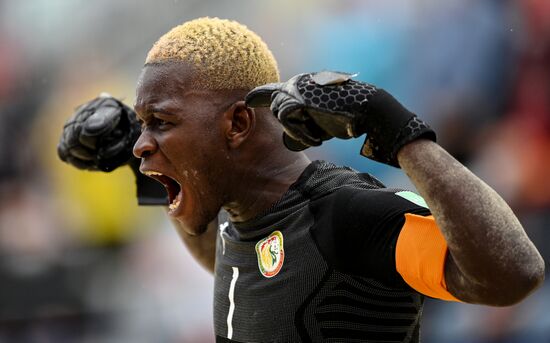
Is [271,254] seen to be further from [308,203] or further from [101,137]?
[101,137]

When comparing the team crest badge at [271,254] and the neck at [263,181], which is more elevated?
the neck at [263,181]

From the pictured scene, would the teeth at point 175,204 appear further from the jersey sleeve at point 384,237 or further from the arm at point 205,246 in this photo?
→ the arm at point 205,246

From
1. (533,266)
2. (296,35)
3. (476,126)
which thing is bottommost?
(476,126)

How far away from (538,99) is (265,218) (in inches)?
136

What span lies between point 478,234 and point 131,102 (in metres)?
4.60

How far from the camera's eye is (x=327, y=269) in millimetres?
2459

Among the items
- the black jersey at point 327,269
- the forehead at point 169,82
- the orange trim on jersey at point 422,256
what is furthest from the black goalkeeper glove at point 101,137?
the orange trim on jersey at point 422,256

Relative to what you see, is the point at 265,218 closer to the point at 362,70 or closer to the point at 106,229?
the point at 362,70

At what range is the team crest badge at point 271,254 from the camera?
102 inches

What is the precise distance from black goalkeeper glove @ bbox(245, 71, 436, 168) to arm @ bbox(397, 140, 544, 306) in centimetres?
9

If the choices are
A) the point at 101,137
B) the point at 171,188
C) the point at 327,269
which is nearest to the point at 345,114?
the point at 327,269

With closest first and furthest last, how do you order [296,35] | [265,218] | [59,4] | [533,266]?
[533,266] < [265,218] < [296,35] < [59,4]

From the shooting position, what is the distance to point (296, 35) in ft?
20.1

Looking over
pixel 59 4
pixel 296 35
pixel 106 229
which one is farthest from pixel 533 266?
pixel 59 4
